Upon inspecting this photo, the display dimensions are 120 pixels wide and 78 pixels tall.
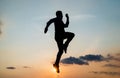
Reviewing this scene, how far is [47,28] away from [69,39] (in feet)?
4.97

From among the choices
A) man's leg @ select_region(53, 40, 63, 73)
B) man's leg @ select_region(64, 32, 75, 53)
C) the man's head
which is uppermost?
the man's head

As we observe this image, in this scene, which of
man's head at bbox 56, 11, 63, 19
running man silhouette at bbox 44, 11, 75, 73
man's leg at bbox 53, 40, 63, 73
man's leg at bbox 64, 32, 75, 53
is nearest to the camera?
man's head at bbox 56, 11, 63, 19

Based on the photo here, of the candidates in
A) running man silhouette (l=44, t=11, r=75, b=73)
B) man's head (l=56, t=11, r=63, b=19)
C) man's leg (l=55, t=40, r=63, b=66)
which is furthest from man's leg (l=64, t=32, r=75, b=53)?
man's head (l=56, t=11, r=63, b=19)

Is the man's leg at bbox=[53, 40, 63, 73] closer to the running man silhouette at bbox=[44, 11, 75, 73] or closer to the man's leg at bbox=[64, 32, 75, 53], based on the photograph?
the running man silhouette at bbox=[44, 11, 75, 73]

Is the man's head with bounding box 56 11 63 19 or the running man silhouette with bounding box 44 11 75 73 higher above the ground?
the man's head with bounding box 56 11 63 19

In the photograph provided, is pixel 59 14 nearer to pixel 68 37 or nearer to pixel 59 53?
pixel 68 37

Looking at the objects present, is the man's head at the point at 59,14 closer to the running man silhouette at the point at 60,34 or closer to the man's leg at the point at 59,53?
the running man silhouette at the point at 60,34

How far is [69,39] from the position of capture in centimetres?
1564

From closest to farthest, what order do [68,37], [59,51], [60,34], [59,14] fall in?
[59,14]
[60,34]
[68,37]
[59,51]

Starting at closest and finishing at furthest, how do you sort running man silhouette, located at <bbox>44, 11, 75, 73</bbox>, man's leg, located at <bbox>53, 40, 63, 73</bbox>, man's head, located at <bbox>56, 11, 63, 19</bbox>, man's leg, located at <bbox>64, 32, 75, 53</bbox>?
man's head, located at <bbox>56, 11, 63, 19</bbox> < running man silhouette, located at <bbox>44, 11, 75, 73</bbox> < man's leg, located at <bbox>64, 32, 75, 53</bbox> < man's leg, located at <bbox>53, 40, 63, 73</bbox>

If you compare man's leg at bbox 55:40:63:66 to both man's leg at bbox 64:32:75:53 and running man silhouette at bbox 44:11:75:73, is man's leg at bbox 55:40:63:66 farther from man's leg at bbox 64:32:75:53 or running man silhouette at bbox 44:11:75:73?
man's leg at bbox 64:32:75:53

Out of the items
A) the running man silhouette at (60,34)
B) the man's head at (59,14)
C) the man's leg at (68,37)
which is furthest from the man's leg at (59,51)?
the man's head at (59,14)

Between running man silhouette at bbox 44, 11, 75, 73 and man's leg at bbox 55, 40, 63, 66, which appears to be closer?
running man silhouette at bbox 44, 11, 75, 73

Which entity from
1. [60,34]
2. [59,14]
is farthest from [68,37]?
[59,14]
